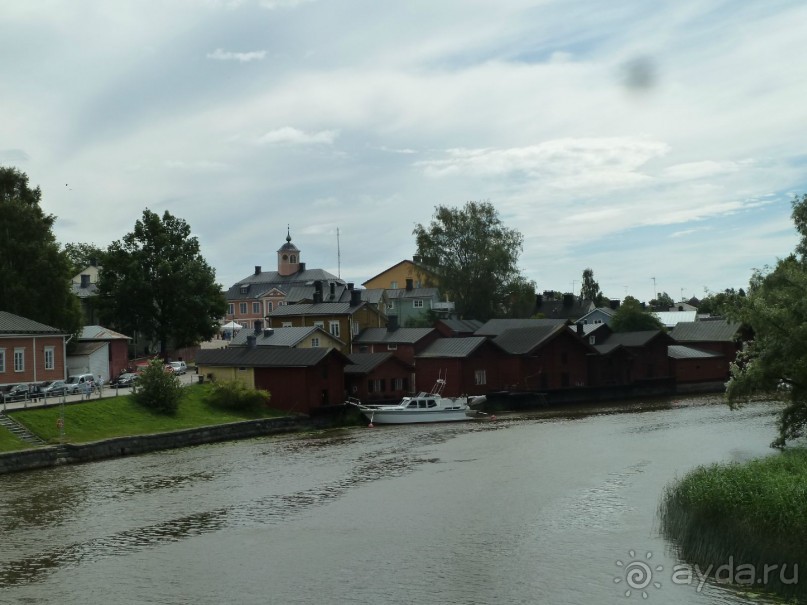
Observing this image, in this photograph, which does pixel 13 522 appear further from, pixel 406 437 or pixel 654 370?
pixel 654 370

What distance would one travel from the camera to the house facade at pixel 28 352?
1946 inches

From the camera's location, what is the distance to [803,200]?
5638 centimetres

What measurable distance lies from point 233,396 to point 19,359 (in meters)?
12.0

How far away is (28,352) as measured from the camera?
51.1 meters

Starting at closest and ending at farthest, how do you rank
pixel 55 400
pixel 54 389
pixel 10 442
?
pixel 10 442 < pixel 55 400 < pixel 54 389

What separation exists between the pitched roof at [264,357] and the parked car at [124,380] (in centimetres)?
457

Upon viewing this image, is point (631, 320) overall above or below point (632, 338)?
above

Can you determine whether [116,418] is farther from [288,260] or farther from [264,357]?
[288,260]

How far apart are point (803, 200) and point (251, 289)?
75362 millimetres

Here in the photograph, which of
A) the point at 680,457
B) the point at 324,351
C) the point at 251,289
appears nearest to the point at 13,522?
the point at 680,457

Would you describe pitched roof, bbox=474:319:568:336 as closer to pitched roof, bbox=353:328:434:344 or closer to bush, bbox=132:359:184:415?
pitched roof, bbox=353:328:434:344

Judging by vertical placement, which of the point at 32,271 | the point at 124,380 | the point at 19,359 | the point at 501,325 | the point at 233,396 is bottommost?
the point at 233,396

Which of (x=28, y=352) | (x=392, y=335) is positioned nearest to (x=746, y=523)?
(x=28, y=352)

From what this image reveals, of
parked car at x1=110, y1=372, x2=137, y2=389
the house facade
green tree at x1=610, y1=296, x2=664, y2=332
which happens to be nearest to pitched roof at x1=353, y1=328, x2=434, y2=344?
parked car at x1=110, y1=372, x2=137, y2=389
